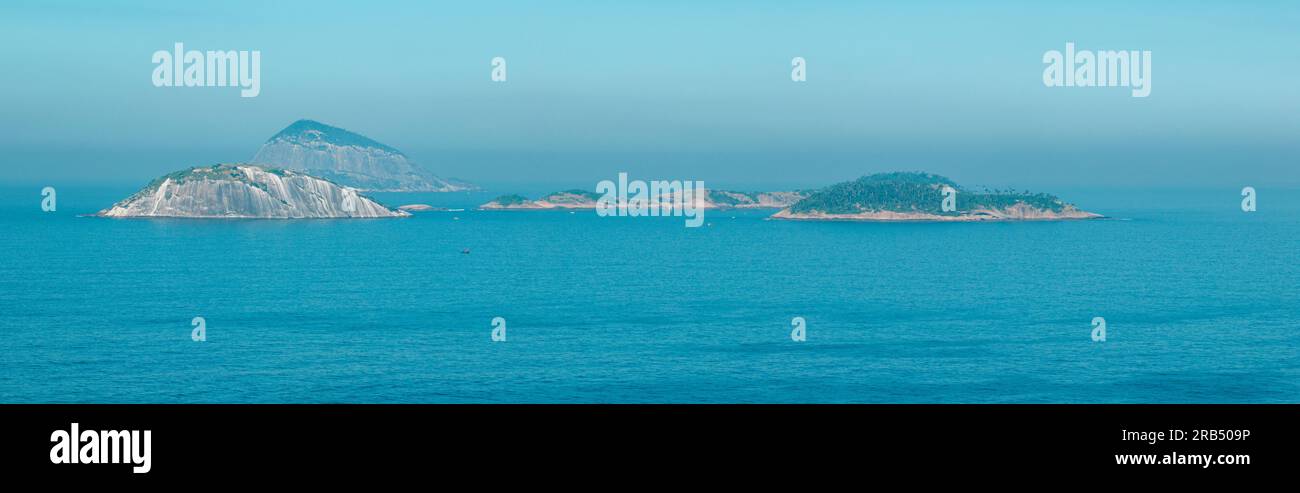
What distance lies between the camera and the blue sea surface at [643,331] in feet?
252

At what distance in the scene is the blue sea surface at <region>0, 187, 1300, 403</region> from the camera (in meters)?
76.7

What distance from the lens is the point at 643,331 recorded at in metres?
102

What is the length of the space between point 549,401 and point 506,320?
3844cm
